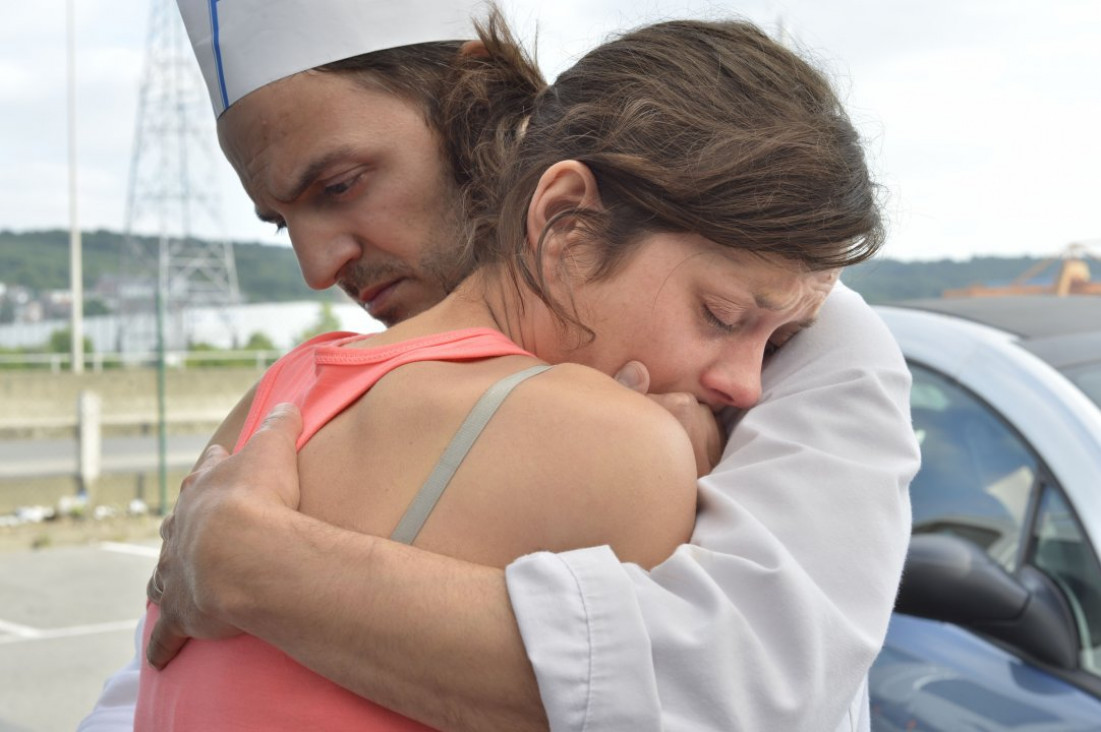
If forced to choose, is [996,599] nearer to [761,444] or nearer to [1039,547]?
[1039,547]

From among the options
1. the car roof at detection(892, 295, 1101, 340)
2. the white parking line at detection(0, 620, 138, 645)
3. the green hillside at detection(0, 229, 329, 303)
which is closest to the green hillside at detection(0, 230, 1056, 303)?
the green hillside at detection(0, 229, 329, 303)

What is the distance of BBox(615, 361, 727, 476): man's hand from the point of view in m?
1.27

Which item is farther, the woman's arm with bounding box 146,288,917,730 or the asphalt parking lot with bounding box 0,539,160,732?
the asphalt parking lot with bounding box 0,539,160,732

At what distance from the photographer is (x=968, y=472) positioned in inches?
99.1

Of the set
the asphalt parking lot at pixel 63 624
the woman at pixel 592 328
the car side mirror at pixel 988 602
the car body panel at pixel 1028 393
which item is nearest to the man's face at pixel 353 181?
the woman at pixel 592 328

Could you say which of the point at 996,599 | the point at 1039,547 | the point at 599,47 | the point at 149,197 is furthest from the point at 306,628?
the point at 149,197

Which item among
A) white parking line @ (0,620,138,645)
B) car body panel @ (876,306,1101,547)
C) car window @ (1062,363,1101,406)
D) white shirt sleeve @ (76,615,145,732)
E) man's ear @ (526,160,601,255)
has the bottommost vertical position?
white parking line @ (0,620,138,645)

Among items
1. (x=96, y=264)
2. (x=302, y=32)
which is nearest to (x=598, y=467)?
(x=302, y=32)

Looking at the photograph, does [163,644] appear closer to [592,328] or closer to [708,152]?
[592,328]

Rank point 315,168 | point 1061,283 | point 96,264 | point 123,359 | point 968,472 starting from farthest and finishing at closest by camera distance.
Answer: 1. point 96,264
2. point 123,359
3. point 1061,283
4. point 968,472
5. point 315,168

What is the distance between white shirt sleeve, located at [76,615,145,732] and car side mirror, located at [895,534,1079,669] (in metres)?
1.40

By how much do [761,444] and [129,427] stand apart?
1352 centimetres

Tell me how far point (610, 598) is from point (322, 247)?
102 cm

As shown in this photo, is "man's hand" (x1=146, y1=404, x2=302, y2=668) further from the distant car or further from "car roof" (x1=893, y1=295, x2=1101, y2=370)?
"car roof" (x1=893, y1=295, x2=1101, y2=370)
